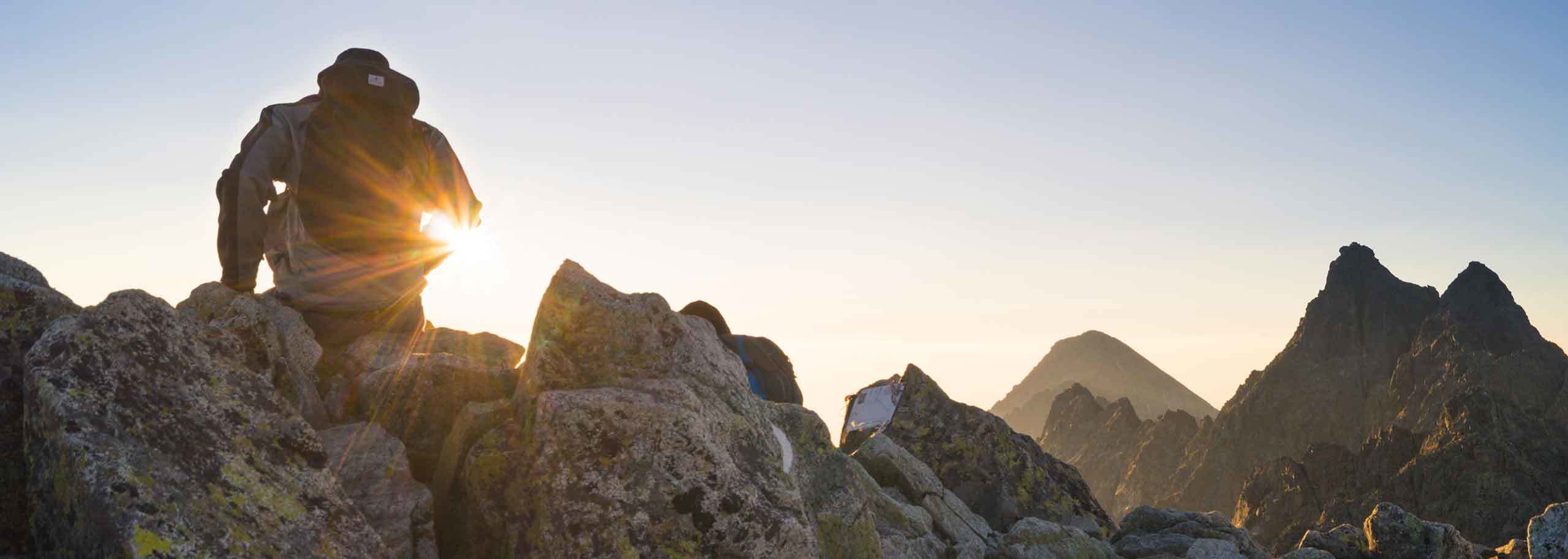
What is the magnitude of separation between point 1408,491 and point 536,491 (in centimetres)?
11360

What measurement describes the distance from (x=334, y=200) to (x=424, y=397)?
2.42m

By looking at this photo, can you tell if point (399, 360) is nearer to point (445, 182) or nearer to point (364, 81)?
point (445, 182)

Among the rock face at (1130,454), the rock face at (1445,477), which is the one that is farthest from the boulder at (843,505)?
the rock face at (1130,454)

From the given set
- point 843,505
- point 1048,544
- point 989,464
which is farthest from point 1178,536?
point 843,505

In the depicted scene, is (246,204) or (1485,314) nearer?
(246,204)

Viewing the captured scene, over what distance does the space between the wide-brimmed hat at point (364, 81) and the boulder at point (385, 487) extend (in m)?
3.15

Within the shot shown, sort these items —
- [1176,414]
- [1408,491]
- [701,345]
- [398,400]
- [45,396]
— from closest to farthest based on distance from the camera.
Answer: [45,396] → [398,400] → [701,345] → [1408,491] → [1176,414]

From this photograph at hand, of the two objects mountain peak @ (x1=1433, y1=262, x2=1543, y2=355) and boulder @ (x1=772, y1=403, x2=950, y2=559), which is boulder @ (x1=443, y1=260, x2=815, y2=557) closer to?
boulder @ (x1=772, y1=403, x2=950, y2=559)

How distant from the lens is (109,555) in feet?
14.6

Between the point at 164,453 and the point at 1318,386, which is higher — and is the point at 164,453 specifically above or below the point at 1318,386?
below

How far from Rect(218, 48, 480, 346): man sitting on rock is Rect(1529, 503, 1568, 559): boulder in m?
18.0

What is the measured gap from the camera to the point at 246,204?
813 cm

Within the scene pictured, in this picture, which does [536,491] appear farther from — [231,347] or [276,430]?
[231,347]

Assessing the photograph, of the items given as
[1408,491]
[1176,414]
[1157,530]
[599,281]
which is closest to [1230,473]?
[1176,414]
